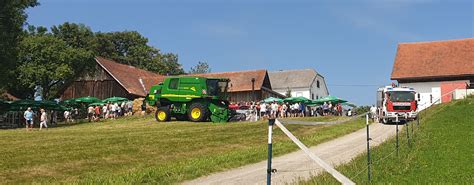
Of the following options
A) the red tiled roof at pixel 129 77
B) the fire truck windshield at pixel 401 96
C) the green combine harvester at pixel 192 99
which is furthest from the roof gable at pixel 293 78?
the green combine harvester at pixel 192 99

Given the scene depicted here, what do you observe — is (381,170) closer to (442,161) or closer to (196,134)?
(442,161)

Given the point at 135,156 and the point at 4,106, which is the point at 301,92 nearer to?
the point at 4,106

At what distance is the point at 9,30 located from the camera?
33938 millimetres

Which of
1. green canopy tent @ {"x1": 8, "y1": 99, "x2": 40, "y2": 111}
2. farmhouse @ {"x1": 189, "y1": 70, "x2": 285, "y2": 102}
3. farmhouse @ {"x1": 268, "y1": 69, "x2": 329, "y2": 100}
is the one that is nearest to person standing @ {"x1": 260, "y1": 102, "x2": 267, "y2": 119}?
green canopy tent @ {"x1": 8, "y1": 99, "x2": 40, "y2": 111}

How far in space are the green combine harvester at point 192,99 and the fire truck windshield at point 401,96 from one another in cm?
961

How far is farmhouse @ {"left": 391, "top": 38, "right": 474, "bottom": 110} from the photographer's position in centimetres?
4366

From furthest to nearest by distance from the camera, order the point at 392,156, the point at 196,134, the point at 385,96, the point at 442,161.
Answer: the point at 385,96
the point at 196,134
the point at 392,156
the point at 442,161

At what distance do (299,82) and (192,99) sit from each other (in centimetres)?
5523

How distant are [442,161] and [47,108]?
31.0m

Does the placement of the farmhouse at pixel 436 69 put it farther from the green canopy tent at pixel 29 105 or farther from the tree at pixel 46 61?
the tree at pixel 46 61

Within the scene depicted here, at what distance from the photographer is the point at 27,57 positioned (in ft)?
174

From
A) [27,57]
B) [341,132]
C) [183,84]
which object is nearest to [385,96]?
[341,132]

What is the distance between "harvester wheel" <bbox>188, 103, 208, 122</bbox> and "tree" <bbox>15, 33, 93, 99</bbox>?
2617 cm

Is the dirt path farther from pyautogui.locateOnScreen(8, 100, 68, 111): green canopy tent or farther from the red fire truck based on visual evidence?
pyautogui.locateOnScreen(8, 100, 68, 111): green canopy tent
